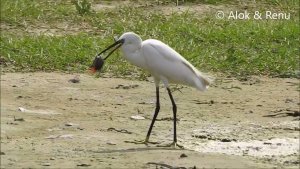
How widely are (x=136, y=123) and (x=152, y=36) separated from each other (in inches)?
119

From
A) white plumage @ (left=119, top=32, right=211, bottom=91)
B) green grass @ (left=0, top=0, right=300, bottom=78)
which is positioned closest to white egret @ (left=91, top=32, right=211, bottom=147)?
white plumage @ (left=119, top=32, right=211, bottom=91)

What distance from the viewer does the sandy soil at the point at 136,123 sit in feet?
22.5

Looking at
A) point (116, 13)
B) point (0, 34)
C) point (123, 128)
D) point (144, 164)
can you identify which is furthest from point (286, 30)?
point (144, 164)

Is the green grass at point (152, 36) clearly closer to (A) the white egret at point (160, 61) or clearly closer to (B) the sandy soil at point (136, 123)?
(B) the sandy soil at point (136, 123)

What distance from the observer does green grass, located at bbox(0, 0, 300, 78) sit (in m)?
9.86

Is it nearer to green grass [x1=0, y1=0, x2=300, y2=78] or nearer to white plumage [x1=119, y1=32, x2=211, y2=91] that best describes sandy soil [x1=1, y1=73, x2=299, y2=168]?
green grass [x1=0, y1=0, x2=300, y2=78]

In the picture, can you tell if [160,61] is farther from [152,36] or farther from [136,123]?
[152,36]

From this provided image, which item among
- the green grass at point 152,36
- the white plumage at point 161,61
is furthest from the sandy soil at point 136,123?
the white plumage at point 161,61

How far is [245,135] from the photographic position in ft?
25.5

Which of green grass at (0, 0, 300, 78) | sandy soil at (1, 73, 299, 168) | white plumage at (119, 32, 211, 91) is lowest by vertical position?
sandy soil at (1, 73, 299, 168)

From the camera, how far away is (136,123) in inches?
316

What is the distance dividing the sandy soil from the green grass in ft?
1.16

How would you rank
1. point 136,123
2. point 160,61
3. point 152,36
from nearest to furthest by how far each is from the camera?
point 160,61 < point 136,123 < point 152,36

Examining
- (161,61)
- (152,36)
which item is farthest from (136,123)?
(152,36)
